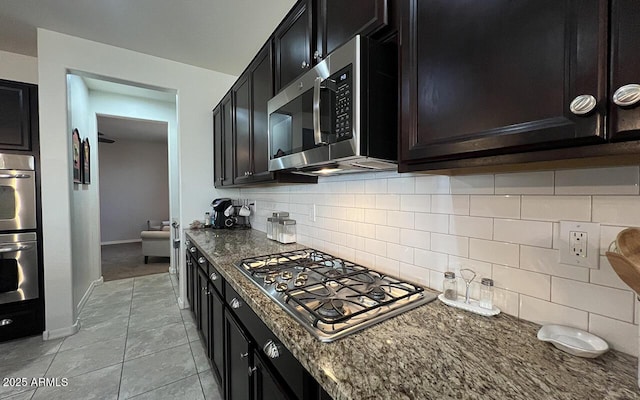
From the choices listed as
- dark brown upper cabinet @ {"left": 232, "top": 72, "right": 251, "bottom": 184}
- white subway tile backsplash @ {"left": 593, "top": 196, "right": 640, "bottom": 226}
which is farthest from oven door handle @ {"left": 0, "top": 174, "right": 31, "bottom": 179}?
white subway tile backsplash @ {"left": 593, "top": 196, "right": 640, "bottom": 226}

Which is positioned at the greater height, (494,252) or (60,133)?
(60,133)

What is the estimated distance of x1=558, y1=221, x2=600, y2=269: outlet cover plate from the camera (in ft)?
2.28

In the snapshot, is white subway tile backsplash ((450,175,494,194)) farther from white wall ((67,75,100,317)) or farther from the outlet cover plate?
white wall ((67,75,100,317))

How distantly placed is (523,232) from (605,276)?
0.20 meters

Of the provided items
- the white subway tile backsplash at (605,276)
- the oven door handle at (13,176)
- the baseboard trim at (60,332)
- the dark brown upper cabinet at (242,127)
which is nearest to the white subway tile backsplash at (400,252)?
the white subway tile backsplash at (605,276)

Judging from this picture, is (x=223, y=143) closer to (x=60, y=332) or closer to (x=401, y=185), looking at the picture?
(x=401, y=185)

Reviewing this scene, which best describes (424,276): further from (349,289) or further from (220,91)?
(220,91)

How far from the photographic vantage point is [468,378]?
0.56 meters

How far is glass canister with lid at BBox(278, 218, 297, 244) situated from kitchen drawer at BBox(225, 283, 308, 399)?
2.80 feet

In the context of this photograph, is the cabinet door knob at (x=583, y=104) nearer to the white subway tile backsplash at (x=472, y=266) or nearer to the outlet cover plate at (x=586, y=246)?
the outlet cover plate at (x=586, y=246)

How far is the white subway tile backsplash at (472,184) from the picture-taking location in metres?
0.91

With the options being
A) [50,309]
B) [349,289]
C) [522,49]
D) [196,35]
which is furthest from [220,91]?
[522,49]

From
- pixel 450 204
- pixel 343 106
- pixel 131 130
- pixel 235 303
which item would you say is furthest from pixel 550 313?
pixel 131 130

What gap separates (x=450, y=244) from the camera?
102 centimetres
